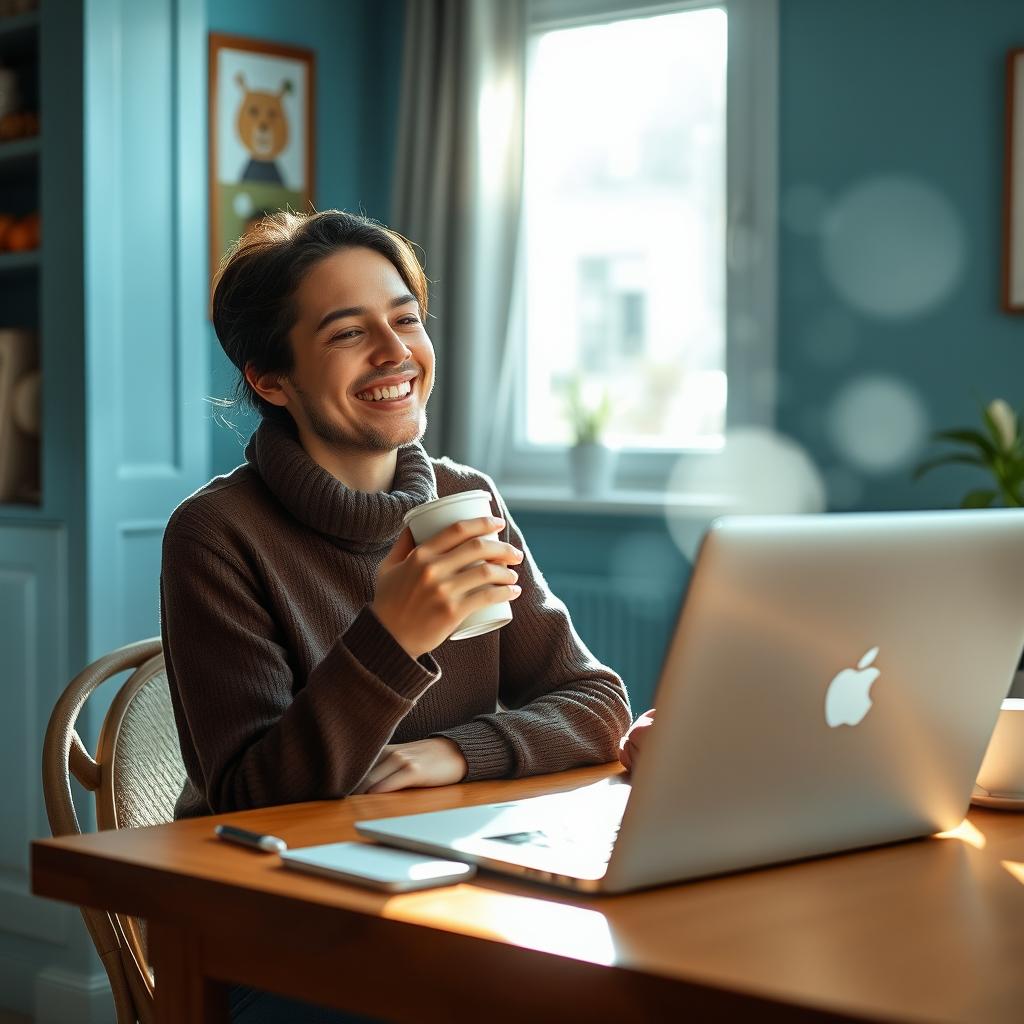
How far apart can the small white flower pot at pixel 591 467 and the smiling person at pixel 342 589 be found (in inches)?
66.6

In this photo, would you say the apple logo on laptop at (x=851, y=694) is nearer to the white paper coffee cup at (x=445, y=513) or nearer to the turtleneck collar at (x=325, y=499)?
the white paper coffee cup at (x=445, y=513)

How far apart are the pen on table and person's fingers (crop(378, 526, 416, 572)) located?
29 cm

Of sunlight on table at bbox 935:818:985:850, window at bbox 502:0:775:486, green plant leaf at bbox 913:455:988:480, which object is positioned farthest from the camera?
window at bbox 502:0:775:486

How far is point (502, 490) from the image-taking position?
3.88m

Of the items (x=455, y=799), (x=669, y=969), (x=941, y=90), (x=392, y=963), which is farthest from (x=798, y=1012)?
(x=941, y=90)

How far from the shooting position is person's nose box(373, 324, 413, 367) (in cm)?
171

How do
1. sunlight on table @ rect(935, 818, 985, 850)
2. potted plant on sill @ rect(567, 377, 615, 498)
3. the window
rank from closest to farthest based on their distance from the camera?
sunlight on table @ rect(935, 818, 985, 850) < the window < potted plant on sill @ rect(567, 377, 615, 498)

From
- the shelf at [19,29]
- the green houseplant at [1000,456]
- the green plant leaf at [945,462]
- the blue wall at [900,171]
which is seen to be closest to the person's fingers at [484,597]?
the green houseplant at [1000,456]

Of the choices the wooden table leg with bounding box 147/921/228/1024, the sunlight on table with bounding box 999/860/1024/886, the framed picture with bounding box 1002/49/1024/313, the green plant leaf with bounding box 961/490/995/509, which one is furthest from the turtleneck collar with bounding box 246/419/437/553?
the framed picture with bounding box 1002/49/1024/313

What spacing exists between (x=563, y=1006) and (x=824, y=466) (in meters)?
2.57

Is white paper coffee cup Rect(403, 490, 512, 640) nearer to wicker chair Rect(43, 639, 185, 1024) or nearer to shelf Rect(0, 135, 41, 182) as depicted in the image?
wicker chair Rect(43, 639, 185, 1024)

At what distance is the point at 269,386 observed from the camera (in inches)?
70.7

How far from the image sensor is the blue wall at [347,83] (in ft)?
12.8

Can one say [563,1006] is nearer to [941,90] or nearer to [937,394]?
[937,394]
